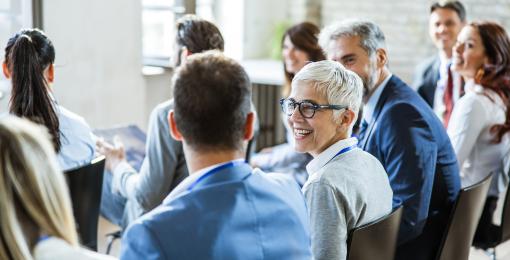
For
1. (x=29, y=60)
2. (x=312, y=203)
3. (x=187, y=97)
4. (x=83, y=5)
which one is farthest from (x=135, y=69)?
(x=187, y=97)

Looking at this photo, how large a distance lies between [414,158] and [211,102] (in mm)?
1162

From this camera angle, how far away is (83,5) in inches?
155

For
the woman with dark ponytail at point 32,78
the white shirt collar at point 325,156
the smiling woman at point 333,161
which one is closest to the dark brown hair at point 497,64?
the smiling woman at point 333,161

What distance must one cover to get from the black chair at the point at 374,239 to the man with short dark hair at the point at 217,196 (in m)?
0.40

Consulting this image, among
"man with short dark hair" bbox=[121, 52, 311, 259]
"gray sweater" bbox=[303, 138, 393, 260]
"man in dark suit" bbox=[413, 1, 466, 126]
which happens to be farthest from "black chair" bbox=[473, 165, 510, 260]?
"man with short dark hair" bbox=[121, 52, 311, 259]

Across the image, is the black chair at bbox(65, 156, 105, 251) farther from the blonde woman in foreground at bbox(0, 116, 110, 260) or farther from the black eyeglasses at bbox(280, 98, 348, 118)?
the blonde woman in foreground at bbox(0, 116, 110, 260)

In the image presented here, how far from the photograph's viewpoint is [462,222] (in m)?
2.55

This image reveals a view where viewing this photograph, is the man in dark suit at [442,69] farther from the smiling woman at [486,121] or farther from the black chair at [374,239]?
the black chair at [374,239]

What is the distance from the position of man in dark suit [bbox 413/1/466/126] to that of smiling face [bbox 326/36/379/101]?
1.24 m

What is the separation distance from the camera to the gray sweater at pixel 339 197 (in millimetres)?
1941

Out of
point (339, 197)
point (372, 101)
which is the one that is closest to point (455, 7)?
point (372, 101)

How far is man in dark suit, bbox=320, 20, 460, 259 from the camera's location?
8.04 feet

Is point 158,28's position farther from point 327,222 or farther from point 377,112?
point 327,222

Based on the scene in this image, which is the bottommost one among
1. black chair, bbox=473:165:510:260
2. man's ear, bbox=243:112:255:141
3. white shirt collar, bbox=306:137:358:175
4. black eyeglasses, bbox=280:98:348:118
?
black chair, bbox=473:165:510:260
